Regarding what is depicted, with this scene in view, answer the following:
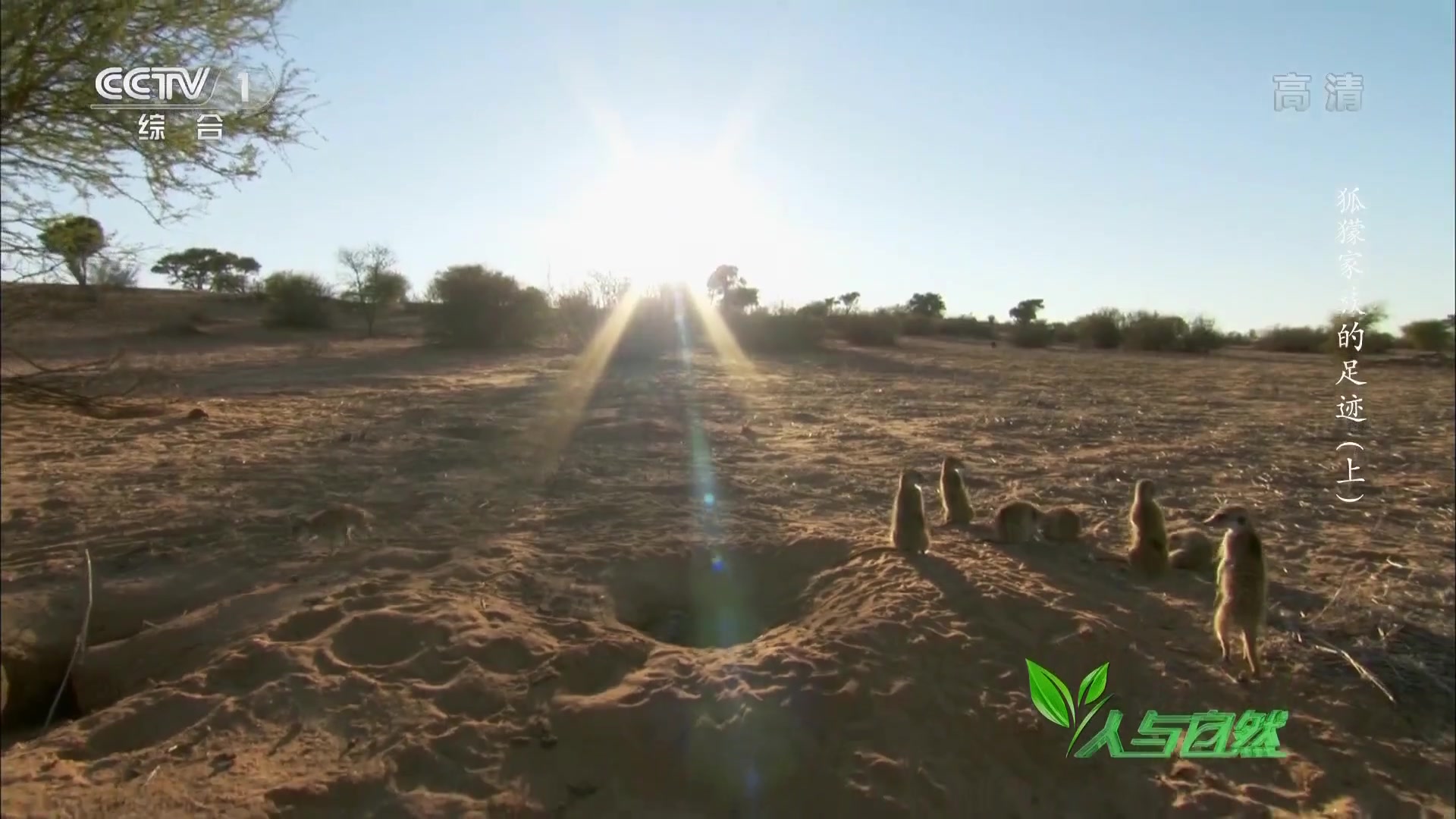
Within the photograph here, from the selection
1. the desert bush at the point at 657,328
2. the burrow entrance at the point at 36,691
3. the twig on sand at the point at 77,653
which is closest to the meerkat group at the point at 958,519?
the twig on sand at the point at 77,653

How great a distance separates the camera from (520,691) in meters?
4.38

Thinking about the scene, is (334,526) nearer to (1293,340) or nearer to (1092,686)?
(1092,686)

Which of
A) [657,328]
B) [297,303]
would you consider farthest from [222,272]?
[657,328]

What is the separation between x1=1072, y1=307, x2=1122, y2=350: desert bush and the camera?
106ft

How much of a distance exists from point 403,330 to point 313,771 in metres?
28.5

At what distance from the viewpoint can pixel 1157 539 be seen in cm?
609

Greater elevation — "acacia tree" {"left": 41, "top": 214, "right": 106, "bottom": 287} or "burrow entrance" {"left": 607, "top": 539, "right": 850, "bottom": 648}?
"acacia tree" {"left": 41, "top": 214, "right": 106, "bottom": 287}

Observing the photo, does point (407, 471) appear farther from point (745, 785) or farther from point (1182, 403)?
point (1182, 403)

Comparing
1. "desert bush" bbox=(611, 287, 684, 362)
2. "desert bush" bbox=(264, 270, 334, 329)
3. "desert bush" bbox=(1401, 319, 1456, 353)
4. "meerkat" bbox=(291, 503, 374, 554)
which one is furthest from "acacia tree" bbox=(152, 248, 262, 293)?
"desert bush" bbox=(1401, 319, 1456, 353)

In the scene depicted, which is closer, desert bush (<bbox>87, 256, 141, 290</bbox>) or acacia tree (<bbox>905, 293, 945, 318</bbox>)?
desert bush (<bbox>87, 256, 141, 290</bbox>)

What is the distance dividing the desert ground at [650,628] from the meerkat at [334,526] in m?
0.12

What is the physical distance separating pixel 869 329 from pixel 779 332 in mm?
4303

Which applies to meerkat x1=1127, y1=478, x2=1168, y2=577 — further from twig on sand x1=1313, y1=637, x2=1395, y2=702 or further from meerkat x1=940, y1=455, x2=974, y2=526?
meerkat x1=940, y1=455, x2=974, y2=526

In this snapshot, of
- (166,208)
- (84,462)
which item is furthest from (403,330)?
(166,208)
